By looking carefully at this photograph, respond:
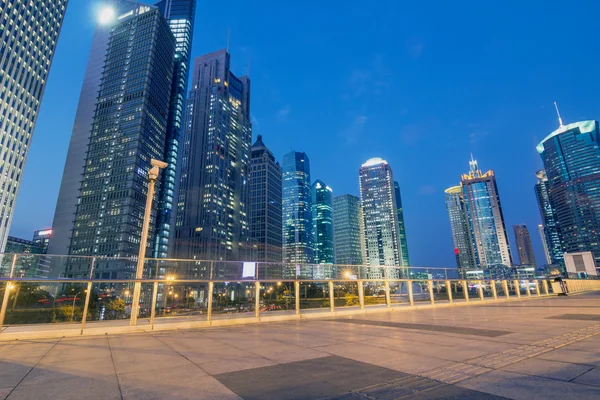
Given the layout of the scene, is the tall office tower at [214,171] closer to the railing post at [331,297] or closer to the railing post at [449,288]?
the railing post at [449,288]

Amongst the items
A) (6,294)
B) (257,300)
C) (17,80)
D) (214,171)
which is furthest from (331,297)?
(214,171)

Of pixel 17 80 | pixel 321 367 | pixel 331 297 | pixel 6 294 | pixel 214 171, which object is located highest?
pixel 214 171

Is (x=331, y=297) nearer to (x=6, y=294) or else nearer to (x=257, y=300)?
(x=257, y=300)

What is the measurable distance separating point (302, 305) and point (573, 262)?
169 ft

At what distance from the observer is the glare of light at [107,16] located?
176m

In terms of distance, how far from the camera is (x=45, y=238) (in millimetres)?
187875

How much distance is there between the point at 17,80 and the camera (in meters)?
89.5

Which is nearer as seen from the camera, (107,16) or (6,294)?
(6,294)

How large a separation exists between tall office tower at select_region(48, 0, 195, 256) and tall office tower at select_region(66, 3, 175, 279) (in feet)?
27.7

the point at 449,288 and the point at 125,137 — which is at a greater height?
the point at 125,137

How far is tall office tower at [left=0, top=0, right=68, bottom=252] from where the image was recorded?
85.0m

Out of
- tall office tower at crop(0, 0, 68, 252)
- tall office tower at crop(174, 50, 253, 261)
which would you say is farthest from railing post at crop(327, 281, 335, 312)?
tall office tower at crop(174, 50, 253, 261)

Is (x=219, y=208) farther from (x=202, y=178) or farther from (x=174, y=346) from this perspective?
(x=174, y=346)

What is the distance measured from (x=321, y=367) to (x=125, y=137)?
152186 millimetres
